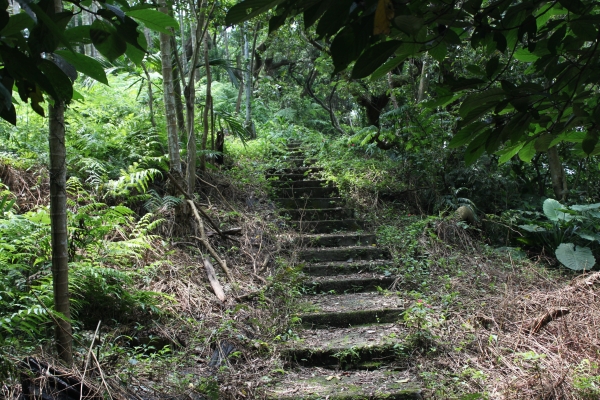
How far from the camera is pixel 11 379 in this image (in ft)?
6.27

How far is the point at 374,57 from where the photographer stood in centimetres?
83

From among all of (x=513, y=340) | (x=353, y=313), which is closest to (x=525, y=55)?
(x=513, y=340)

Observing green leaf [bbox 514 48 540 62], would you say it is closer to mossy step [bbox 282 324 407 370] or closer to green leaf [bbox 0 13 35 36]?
green leaf [bbox 0 13 35 36]

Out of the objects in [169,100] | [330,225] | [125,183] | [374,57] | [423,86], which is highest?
[423,86]

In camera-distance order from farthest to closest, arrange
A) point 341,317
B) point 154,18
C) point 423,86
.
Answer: point 423,86 < point 341,317 < point 154,18

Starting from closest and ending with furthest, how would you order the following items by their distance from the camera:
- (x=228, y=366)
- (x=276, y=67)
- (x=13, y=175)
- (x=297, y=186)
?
(x=228, y=366)
(x=13, y=175)
(x=297, y=186)
(x=276, y=67)

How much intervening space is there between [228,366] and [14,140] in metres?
3.76

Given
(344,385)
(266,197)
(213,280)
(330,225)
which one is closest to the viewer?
(344,385)

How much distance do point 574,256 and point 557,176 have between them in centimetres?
183

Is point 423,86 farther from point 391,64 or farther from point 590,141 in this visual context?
point 391,64

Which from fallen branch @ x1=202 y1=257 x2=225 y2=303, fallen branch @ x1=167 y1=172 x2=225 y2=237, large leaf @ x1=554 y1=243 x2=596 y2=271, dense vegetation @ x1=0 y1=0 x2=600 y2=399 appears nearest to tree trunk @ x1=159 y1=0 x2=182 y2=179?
dense vegetation @ x1=0 y1=0 x2=600 y2=399

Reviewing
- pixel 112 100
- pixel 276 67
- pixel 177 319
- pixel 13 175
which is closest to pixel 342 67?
pixel 177 319

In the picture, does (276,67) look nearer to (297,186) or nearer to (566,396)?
(297,186)

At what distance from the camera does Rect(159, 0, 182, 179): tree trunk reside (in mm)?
4629
